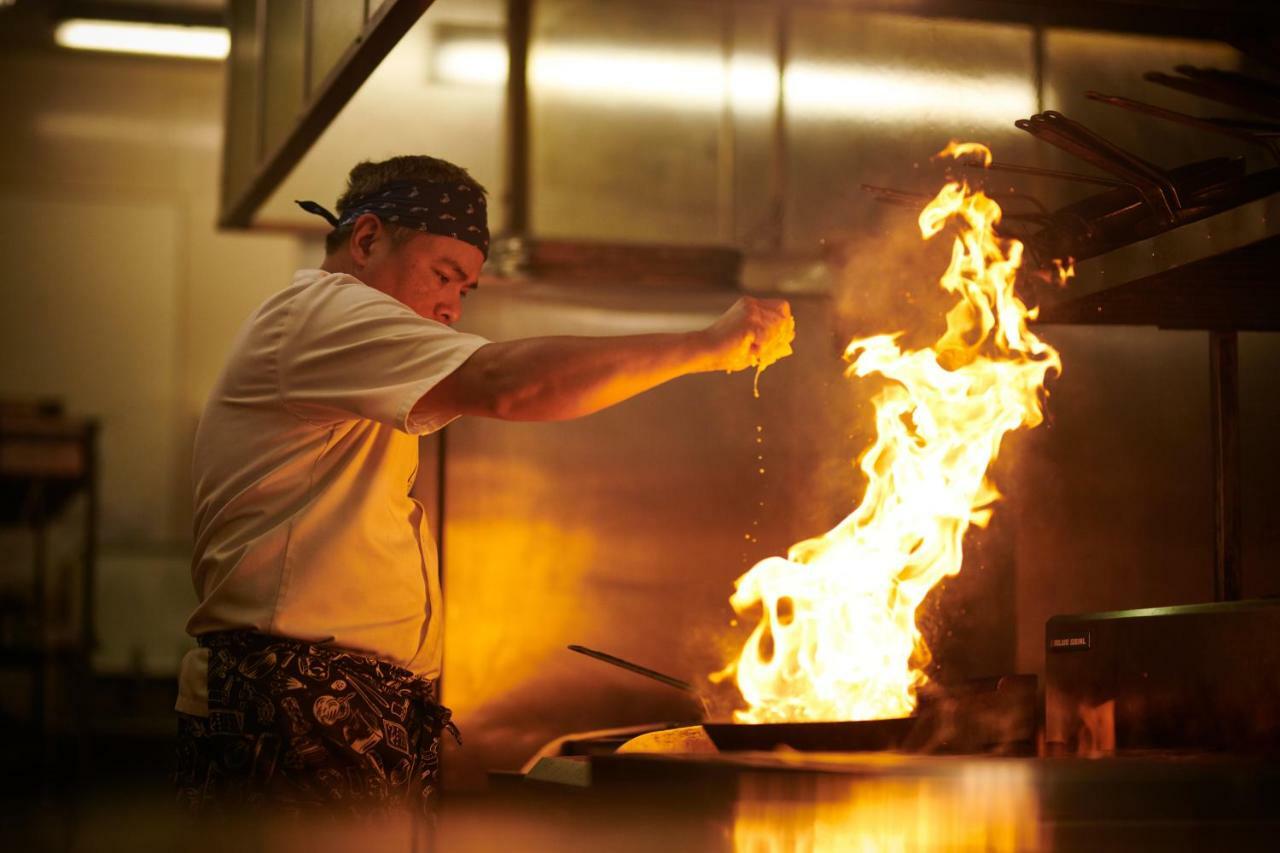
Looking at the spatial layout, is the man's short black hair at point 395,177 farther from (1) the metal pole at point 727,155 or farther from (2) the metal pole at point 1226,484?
(1) the metal pole at point 727,155

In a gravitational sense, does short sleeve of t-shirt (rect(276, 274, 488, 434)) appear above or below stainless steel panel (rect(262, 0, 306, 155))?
below

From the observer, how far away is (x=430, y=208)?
196 cm

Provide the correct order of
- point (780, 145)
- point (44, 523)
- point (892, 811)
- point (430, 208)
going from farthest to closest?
1. point (44, 523)
2. point (780, 145)
3. point (430, 208)
4. point (892, 811)

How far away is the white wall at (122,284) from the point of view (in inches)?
280

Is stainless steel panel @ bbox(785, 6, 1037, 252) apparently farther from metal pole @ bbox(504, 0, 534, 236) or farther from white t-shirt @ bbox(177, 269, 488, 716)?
white t-shirt @ bbox(177, 269, 488, 716)

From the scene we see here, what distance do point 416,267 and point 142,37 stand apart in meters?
5.49

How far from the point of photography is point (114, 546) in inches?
277

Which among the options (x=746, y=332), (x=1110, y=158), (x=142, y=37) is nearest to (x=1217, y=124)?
(x=1110, y=158)

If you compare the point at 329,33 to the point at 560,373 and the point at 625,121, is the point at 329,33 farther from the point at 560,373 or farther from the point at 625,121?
the point at 625,121

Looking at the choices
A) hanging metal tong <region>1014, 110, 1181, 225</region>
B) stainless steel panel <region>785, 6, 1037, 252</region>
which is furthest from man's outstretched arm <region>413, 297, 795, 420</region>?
stainless steel panel <region>785, 6, 1037, 252</region>

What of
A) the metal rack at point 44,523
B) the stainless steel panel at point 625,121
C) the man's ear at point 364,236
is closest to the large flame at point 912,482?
the man's ear at point 364,236

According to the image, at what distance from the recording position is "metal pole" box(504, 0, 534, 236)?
3.59 m

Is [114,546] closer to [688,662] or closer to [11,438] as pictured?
[11,438]

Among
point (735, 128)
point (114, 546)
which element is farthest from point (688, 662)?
point (114, 546)
